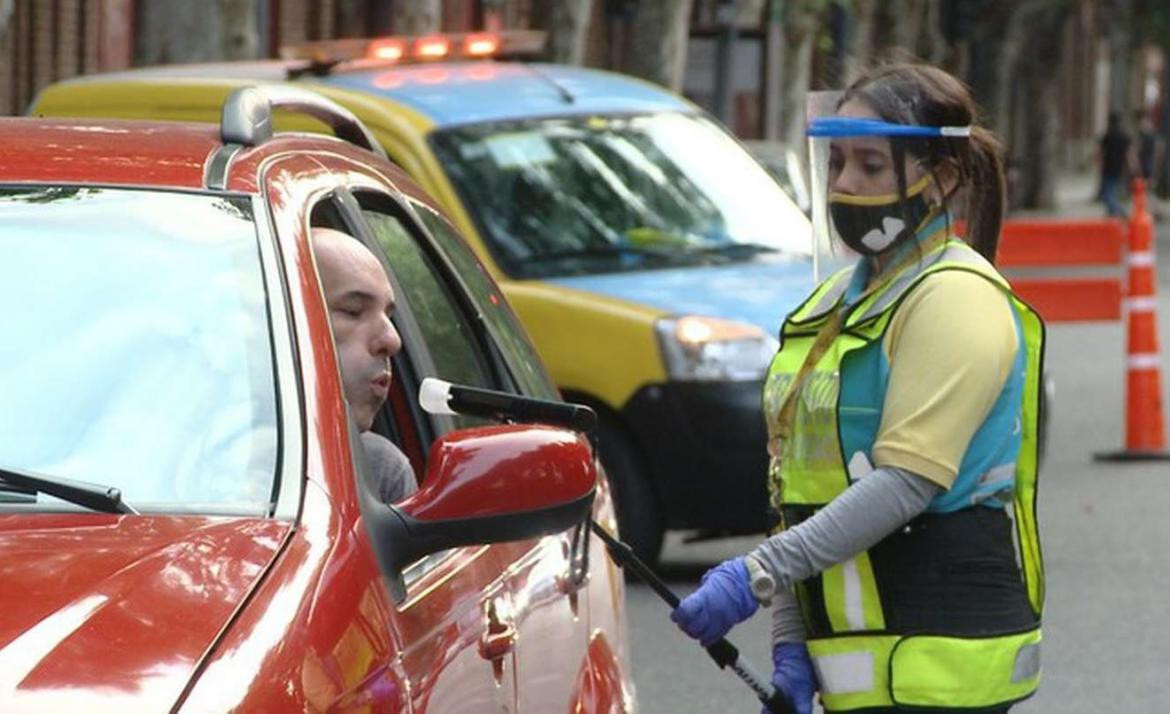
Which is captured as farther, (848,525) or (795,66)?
(795,66)

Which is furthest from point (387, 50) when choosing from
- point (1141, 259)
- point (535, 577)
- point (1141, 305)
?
point (535, 577)

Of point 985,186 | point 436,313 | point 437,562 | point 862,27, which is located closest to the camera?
point 437,562

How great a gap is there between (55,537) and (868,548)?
1.39 metres

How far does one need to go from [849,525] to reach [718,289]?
6.61 m

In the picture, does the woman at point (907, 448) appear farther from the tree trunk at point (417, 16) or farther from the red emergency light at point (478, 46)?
→ the tree trunk at point (417, 16)

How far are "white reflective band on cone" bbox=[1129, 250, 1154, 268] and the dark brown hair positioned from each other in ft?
36.5

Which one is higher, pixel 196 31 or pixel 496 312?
pixel 496 312

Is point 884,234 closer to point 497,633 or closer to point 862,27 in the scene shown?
point 497,633

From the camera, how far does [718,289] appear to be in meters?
11.0

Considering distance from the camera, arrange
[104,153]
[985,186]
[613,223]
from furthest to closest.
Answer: [613,223]
[985,186]
[104,153]

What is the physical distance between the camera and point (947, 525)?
14.8ft

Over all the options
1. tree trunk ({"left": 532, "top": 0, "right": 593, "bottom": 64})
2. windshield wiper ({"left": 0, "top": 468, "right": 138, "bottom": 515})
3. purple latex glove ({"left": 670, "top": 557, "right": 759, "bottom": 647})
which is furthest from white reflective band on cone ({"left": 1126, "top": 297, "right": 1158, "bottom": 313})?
windshield wiper ({"left": 0, "top": 468, "right": 138, "bottom": 515})

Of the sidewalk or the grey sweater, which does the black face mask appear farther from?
the sidewalk

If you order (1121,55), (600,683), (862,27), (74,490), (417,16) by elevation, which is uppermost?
(74,490)
